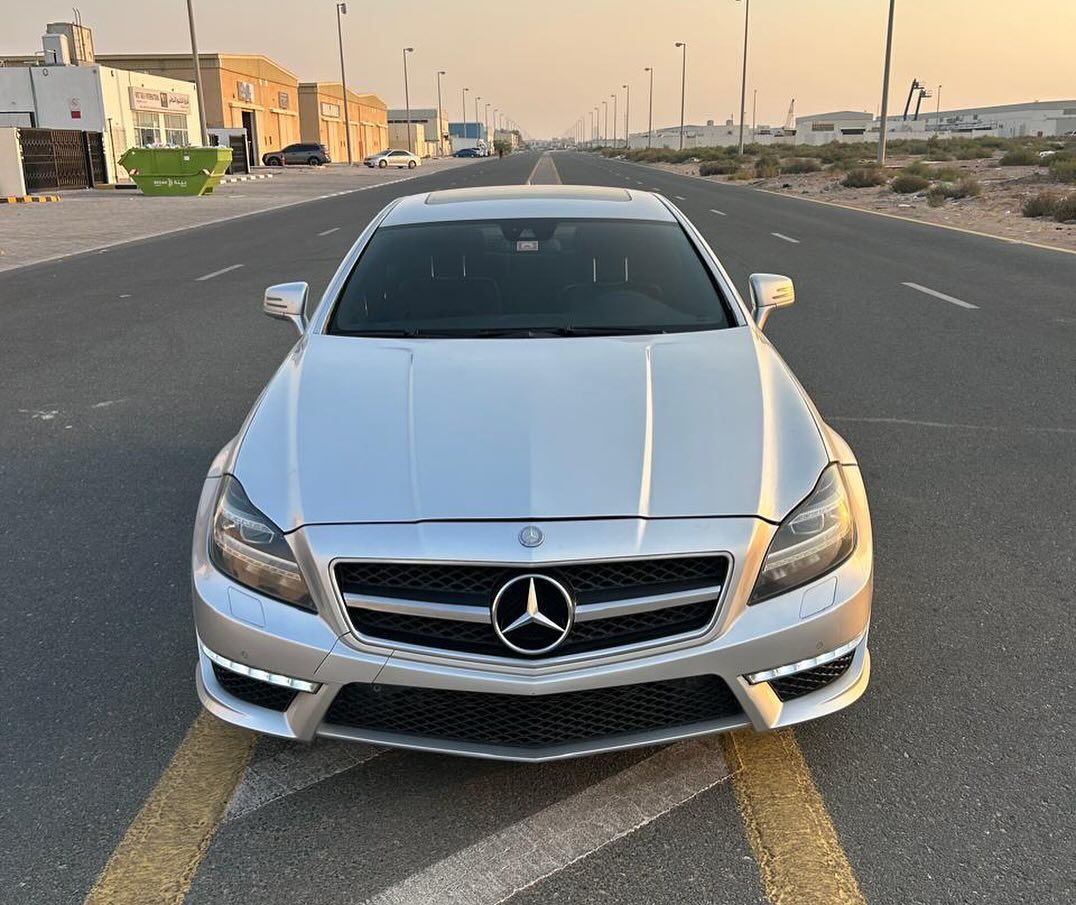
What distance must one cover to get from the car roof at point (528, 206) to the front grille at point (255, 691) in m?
2.50

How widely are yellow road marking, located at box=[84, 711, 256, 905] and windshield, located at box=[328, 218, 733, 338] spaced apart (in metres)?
1.57

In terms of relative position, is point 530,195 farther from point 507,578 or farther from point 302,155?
point 302,155

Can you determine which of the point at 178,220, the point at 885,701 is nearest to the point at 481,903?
the point at 885,701

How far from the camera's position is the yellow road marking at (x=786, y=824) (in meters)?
2.30

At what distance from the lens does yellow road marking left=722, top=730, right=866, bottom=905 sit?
7.55 feet

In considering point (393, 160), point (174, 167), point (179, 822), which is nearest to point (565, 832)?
point (179, 822)

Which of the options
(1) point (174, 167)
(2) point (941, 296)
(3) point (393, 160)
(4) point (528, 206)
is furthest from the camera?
(3) point (393, 160)

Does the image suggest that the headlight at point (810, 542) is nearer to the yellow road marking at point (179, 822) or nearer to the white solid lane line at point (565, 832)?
the white solid lane line at point (565, 832)

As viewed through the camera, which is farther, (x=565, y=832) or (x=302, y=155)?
(x=302, y=155)

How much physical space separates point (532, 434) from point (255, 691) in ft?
3.25

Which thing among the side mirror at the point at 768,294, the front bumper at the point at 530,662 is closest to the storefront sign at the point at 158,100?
the side mirror at the point at 768,294

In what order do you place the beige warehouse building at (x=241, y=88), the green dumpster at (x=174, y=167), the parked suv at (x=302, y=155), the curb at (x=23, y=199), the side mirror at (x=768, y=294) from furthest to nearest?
the parked suv at (x=302, y=155)
the beige warehouse building at (x=241, y=88)
the green dumpster at (x=174, y=167)
the curb at (x=23, y=199)
the side mirror at (x=768, y=294)

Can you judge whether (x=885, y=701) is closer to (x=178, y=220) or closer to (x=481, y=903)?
(x=481, y=903)

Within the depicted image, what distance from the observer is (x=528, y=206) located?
4.62m
